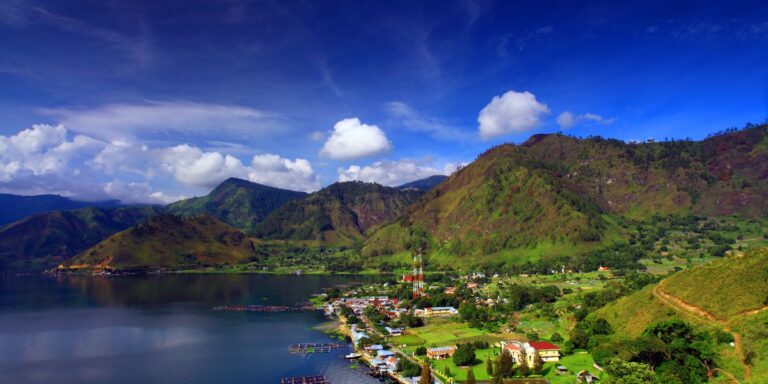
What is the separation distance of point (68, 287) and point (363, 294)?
11828 cm

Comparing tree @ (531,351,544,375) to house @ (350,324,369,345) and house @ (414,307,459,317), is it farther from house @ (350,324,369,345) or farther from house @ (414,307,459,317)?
house @ (414,307,459,317)

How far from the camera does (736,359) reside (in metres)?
54.5

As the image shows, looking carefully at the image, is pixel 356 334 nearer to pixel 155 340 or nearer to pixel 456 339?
pixel 456 339

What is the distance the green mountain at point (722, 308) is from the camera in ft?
178

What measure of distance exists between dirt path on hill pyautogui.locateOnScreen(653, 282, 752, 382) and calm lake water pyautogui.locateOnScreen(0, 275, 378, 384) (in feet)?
153

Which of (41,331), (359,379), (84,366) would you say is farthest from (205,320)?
(359,379)

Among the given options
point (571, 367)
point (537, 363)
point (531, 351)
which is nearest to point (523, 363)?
point (537, 363)

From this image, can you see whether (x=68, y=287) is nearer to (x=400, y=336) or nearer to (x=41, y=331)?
(x=41, y=331)

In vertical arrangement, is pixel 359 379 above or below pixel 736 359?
below

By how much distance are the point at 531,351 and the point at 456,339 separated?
22830mm

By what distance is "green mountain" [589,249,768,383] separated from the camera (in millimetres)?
54125

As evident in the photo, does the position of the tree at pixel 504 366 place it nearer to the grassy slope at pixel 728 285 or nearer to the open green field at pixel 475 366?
the open green field at pixel 475 366

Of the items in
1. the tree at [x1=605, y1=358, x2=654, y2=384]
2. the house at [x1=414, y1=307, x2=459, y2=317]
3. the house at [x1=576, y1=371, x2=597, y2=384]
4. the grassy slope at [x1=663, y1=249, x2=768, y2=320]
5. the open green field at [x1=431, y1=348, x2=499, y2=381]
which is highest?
the grassy slope at [x1=663, y1=249, x2=768, y2=320]

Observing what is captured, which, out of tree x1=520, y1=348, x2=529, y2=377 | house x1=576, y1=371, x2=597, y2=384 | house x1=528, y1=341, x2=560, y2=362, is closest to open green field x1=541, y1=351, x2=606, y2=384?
house x1=576, y1=371, x2=597, y2=384
